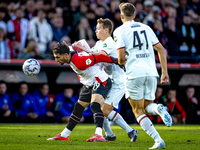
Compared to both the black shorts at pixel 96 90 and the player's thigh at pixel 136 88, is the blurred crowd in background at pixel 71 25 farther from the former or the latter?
the player's thigh at pixel 136 88

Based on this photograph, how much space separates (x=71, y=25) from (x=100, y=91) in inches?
275

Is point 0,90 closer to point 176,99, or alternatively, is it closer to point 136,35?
point 176,99

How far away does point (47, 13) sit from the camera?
1291 centimetres

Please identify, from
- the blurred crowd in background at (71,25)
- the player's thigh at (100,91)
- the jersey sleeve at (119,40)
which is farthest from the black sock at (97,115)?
the blurred crowd in background at (71,25)

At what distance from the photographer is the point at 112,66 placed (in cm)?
687

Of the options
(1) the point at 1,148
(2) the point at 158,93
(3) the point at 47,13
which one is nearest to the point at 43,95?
(3) the point at 47,13

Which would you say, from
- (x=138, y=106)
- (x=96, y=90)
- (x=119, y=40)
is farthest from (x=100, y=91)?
(x=119, y=40)

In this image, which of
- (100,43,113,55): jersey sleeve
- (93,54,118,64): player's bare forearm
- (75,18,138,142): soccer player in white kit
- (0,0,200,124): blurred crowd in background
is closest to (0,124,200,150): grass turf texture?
(75,18,138,142): soccer player in white kit

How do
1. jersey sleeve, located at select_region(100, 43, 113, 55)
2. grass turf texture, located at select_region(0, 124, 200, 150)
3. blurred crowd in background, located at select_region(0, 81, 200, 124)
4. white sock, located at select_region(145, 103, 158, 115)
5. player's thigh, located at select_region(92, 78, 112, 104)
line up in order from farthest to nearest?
blurred crowd in background, located at select_region(0, 81, 200, 124) < jersey sleeve, located at select_region(100, 43, 113, 55) < player's thigh, located at select_region(92, 78, 112, 104) < grass turf texture, located at select_region(0, 124, 200, 150) < white sock, located at select_region(145, 103, 158, 115)

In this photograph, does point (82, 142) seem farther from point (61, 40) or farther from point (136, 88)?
point (61, 40)

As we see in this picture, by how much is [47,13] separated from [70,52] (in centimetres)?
721

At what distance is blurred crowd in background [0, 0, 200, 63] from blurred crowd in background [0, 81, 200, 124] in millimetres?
1228

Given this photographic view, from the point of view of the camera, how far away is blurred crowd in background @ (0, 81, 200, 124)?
11.4 metres

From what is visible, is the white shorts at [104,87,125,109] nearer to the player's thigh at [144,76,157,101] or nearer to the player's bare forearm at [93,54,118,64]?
the player's bare forearm at [93,54,118,64]
